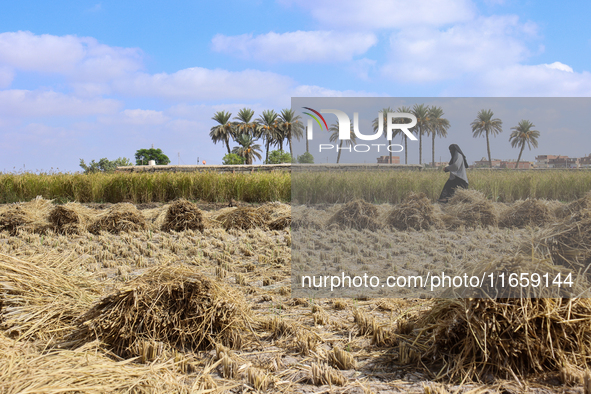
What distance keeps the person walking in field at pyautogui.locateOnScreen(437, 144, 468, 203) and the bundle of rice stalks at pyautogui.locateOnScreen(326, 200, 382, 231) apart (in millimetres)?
1160

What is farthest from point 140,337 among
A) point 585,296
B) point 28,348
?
point 585,296

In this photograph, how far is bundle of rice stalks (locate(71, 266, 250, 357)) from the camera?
2734mm

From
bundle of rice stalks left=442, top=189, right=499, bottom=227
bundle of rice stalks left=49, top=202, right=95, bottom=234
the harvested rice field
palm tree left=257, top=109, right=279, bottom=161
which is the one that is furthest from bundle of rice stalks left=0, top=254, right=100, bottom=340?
palm tree left=257, top=109, right=279, bottom=161

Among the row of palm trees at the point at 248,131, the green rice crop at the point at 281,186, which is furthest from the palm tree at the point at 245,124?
the green rice crop at the point at 281,186

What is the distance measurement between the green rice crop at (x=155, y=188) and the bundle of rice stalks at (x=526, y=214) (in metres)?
7.52

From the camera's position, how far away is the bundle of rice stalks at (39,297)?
2.95m

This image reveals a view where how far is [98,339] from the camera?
2719 millimetres

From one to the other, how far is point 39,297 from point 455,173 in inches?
195

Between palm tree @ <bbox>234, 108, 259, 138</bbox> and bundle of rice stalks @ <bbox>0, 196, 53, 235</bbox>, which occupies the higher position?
palm tree @ <bbox>234, 108, 259, 138</bbox>

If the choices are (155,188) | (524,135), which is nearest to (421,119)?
(524,135)

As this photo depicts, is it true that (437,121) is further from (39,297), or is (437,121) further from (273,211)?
(273,211)

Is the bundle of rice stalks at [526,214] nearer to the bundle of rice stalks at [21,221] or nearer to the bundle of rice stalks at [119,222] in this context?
the bundle of rice stalks at [119,222]

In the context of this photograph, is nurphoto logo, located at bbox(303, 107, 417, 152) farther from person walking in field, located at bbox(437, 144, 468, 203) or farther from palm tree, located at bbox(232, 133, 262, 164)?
palm tree, located at bbox(232, 133, 262, 164)

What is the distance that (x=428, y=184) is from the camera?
21.8ft
